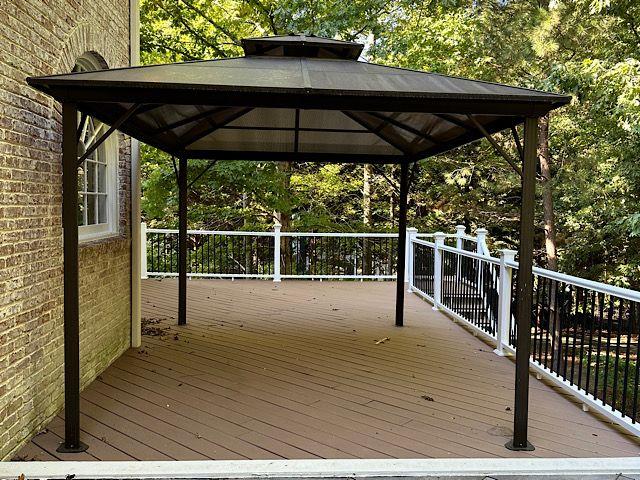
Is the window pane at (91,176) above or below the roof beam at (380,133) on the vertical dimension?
below

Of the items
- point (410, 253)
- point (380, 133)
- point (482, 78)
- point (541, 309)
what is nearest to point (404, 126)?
point (380, 133)

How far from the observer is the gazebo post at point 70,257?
10.6ft

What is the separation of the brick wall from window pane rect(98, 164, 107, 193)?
815 millimetres

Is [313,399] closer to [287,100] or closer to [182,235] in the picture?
[287,100]

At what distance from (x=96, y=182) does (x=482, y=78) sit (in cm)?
1023

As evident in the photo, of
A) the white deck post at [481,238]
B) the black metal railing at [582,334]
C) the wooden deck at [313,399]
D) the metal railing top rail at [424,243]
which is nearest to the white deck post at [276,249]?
the metal railing top rail at [424,243]

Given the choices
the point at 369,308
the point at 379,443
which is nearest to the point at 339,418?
the point at 379,443

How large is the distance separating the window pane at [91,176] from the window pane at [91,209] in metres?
0.07

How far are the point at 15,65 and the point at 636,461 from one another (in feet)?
13.9

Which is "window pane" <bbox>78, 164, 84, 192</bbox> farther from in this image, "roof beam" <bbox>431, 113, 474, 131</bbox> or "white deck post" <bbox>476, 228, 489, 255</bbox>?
"white deck post" <bbox>476, 228, 489, 255</bbox>

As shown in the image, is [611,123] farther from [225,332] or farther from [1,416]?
[1,416]

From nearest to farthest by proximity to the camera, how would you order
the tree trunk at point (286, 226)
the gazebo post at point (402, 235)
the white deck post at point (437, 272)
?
the gazebo post at point (402, 235)
the white deck post at point (437, 272)
the tree trunk at point (286, 226)

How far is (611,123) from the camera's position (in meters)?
11.1

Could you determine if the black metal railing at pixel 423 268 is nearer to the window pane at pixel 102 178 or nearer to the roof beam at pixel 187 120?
the roof beam at pixel 187 120
